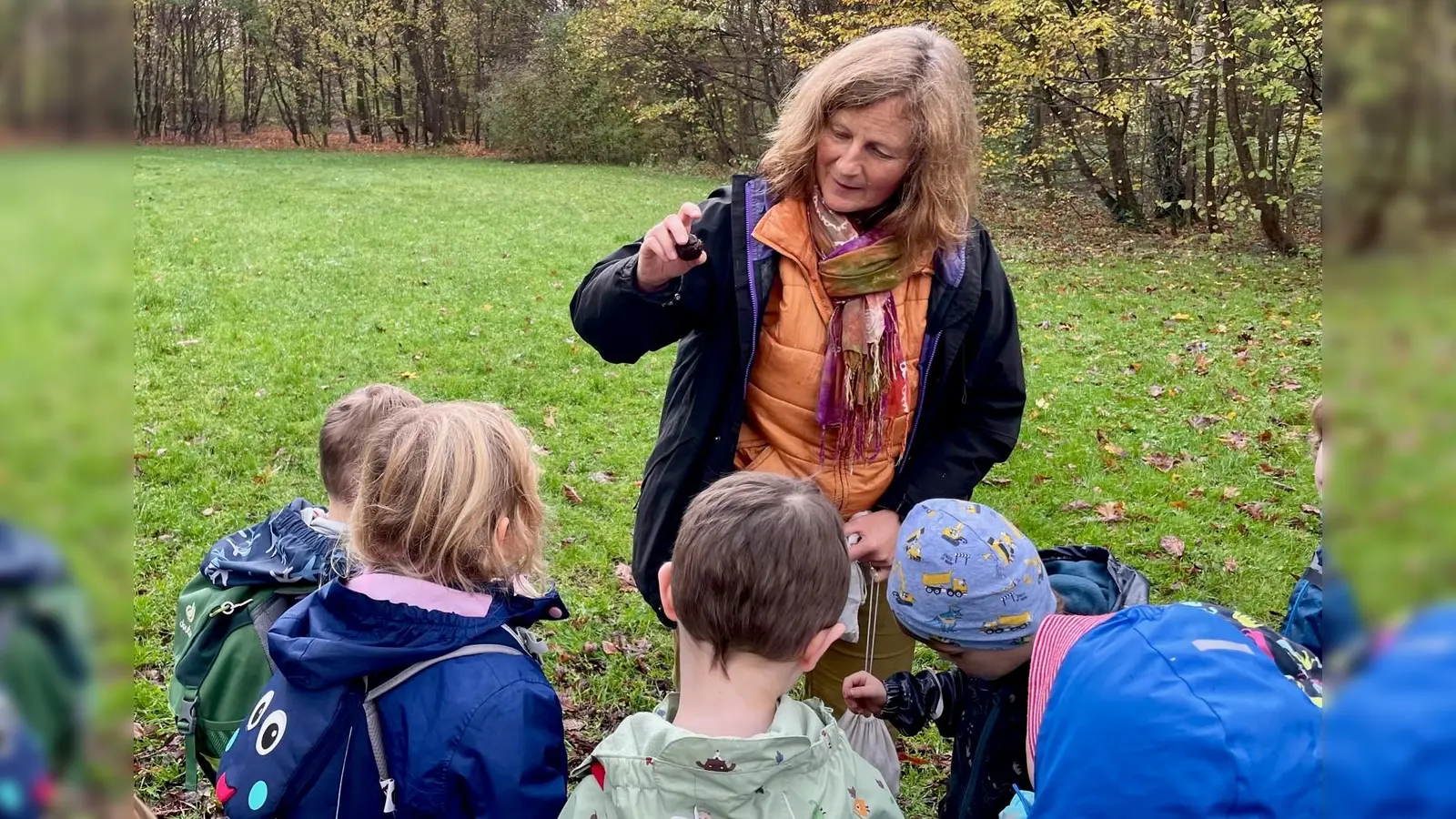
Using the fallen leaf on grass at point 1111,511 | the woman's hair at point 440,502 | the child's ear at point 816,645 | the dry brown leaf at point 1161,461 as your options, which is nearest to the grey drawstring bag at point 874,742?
the child's ear at point 816,645

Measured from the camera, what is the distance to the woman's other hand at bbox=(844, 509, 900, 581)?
2.36 m

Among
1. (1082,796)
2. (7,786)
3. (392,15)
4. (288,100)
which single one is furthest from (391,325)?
(288,100)

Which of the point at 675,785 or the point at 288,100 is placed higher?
the point at 288,100

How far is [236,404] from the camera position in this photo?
249 inches

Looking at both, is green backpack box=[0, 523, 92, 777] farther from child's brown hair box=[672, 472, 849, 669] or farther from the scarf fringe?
the scarf fringe

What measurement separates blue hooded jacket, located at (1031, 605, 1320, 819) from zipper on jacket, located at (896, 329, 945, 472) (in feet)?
3.37

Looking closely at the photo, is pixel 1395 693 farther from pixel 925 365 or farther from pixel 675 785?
pixel 925 365

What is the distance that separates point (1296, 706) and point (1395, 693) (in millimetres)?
975

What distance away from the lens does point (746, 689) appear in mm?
1743

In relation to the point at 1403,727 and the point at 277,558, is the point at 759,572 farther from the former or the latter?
the point at 1403,727

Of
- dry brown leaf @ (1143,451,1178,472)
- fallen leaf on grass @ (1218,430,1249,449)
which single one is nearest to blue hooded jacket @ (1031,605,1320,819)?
dry brown leaf @ (1143,451,1178,472)

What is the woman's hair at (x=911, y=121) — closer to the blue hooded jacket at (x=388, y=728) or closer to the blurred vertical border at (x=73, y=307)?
the blue hooded jacket at (x=388, y=728)

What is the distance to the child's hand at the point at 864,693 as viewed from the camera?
235 cm

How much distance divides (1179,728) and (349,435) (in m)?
1.93
